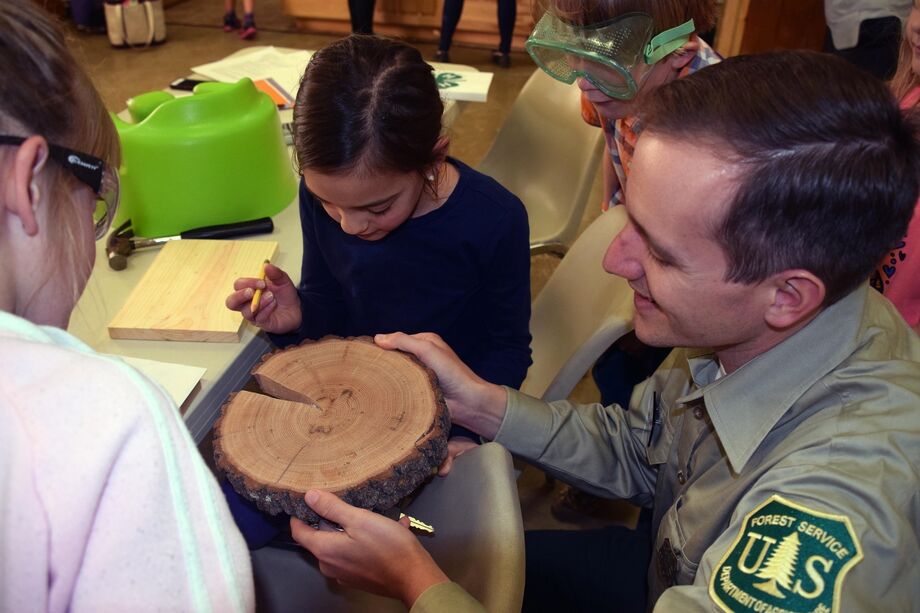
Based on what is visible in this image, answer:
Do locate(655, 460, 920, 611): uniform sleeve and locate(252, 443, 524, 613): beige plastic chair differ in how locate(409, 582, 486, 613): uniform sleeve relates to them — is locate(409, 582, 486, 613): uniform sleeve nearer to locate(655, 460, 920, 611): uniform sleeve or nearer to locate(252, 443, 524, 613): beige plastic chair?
locate(252, 443, 524, 613): beige plastic chair

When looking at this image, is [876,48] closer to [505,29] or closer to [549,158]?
[549,158]

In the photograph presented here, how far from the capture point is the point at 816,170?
0.73 meters

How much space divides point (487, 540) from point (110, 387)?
1.56 feet

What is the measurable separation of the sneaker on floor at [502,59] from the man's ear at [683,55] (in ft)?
12.3

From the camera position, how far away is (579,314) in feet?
4.67

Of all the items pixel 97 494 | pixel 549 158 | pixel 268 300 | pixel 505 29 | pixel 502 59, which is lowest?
pixel 502 59

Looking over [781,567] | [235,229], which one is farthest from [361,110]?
[781,567]

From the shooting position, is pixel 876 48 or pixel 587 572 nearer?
pixel 587 572

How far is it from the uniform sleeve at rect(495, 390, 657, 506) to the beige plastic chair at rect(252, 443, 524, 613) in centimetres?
17

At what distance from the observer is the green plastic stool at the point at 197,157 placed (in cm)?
134

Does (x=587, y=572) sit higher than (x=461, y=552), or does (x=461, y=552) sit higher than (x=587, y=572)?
(x=461, y=552)

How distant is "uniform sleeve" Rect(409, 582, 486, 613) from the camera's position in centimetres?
76

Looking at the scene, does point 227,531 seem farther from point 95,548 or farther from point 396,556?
point 396,556

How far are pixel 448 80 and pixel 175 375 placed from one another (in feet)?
4.60
